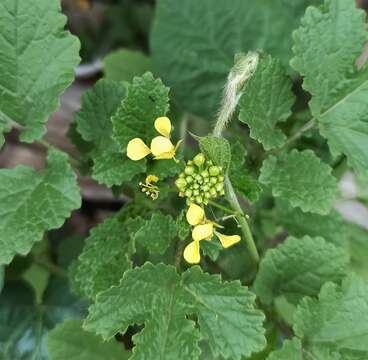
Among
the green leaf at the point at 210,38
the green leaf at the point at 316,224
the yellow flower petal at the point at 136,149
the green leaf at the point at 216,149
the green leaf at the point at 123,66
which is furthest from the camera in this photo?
the green leaf at the point at 123,66

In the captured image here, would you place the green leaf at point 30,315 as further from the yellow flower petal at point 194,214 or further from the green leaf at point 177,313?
the yellow flower petal at point 194,214

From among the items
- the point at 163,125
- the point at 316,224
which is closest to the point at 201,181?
the point at 163,125

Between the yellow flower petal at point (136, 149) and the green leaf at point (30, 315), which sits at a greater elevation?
the yellow flower petal at point (136, 149)

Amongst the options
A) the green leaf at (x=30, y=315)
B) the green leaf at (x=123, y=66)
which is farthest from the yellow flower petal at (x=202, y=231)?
the green leaf at (x=123, y=66)

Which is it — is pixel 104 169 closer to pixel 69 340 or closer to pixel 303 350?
pixel 69 340

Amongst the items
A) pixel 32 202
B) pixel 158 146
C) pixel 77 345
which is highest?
pixel 158 146

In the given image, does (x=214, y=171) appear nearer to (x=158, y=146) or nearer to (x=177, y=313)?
(x=158, y=146)

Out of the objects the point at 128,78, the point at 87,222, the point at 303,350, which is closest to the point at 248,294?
the point at 303,350
